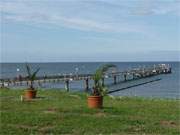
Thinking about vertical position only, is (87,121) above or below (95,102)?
below

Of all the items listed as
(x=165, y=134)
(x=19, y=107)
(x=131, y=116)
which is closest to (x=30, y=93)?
(x=19, y=107)

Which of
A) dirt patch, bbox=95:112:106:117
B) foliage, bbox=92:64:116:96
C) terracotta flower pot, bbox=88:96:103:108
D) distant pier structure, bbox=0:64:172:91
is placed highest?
foliage, bbox=92:64:116:96

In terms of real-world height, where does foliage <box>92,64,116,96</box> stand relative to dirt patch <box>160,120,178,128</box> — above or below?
above

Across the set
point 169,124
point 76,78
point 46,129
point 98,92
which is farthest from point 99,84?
point 76,78

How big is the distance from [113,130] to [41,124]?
2349 millimetres

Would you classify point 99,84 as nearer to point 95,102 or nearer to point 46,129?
point 95,102

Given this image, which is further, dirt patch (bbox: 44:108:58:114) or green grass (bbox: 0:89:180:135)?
dirt patch (bbox: 44:108:58:114)

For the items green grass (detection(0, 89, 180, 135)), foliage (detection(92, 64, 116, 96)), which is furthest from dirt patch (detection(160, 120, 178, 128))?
foliage (detection(92, 64, 116, 96))

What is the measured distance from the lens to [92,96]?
19.8 metres

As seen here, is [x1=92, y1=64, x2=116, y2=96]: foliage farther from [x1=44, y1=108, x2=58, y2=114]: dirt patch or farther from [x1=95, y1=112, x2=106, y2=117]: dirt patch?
[x1=95, y1=112, x2=106, y2=117]: dirt patch

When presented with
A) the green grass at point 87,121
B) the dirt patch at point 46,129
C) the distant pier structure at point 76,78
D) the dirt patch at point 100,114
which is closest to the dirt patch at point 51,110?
the green grass at point 87,121

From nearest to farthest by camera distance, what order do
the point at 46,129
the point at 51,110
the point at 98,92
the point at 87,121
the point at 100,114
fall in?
the point at 46,129 → the point at 87,121 → the point at 100,114 → the point at 51,110 → the point at 98,92

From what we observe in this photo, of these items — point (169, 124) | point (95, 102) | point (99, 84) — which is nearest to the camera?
point (169, 124)

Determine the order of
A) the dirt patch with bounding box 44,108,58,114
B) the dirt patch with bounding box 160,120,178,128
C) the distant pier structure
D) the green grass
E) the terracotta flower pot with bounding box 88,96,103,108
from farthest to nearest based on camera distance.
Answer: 1. the distant pier structure
2. the terracotta flower pot with bounding box 88,96,103,108
3. the dirt patch with bounding box 44,108,58,114
4. the dirt patch with bounding box 160,120,178,128
5. the green grass
